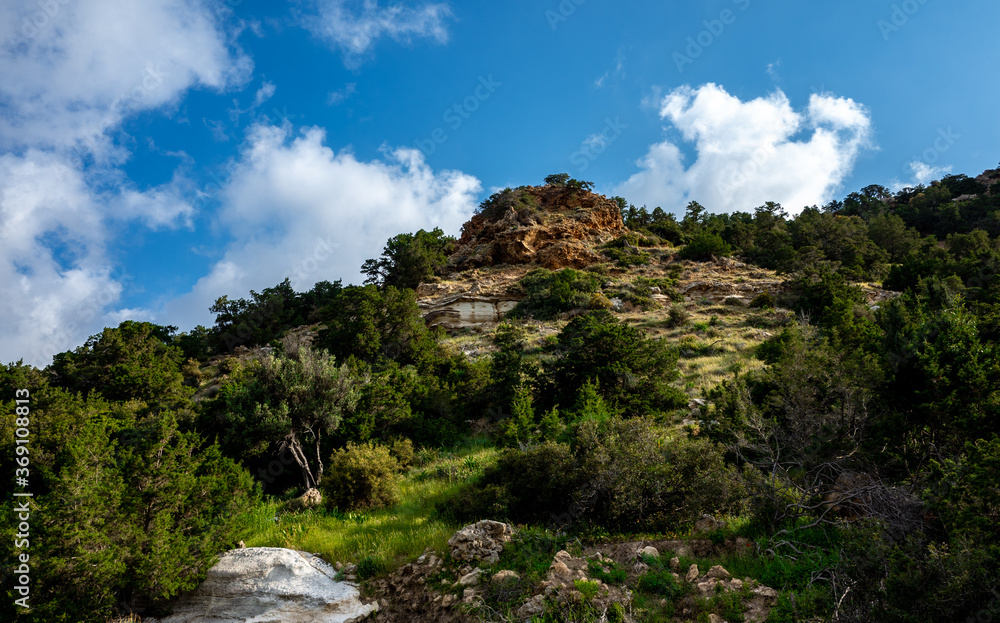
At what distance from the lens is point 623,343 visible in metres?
16.8

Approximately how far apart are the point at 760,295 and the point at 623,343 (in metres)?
19.7

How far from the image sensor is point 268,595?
7.15 metres

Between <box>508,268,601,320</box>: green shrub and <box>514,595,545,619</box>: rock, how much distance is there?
2835 centimetres

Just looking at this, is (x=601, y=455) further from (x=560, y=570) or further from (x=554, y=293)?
(x=554, y=293)

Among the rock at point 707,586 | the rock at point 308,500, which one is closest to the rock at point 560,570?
the rock at point 707,586

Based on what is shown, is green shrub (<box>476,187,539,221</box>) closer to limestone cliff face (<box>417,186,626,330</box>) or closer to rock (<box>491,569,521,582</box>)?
limestone cliff face (<box>417,186,626,330</box>)

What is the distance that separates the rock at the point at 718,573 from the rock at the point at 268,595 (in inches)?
197

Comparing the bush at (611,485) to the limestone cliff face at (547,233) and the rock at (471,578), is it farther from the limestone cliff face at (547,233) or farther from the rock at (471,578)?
the limestone cliff face at (547,233)

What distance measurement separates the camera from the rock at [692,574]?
582 centimetres

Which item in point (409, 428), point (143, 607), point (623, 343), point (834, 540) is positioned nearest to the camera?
point (834, 540)

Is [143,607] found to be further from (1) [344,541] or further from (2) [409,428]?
(2) [409,428]

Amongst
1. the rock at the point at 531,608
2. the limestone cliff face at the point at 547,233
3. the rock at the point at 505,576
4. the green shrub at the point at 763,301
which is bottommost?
the rock at the point at 531,608

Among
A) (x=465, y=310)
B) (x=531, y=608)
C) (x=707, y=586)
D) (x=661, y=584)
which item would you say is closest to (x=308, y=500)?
(x=531, y=608)

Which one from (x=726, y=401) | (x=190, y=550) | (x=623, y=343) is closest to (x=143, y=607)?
(x=190, y=550)
